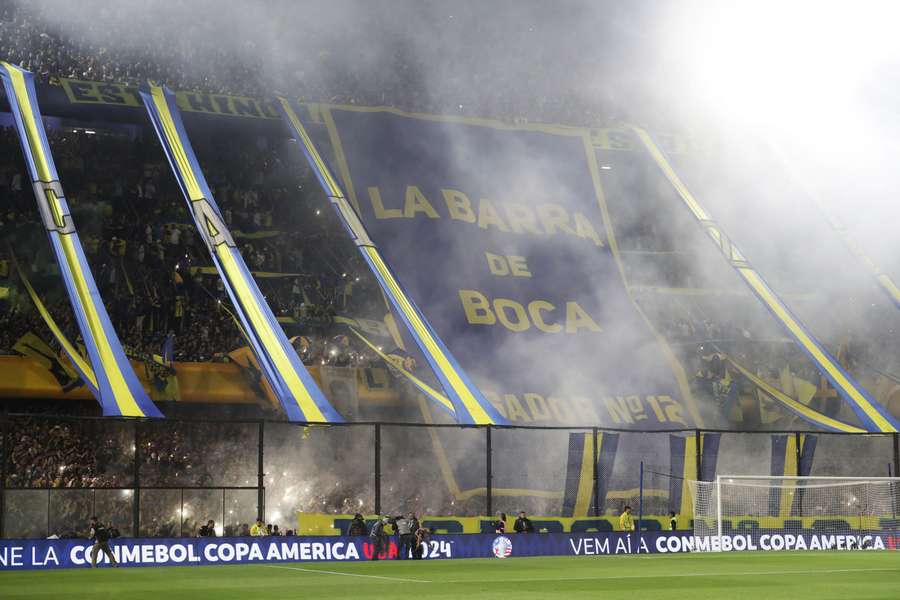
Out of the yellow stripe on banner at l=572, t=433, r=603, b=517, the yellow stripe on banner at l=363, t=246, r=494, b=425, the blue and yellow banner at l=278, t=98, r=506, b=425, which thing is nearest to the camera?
the yellow stripe on banner at l=363, t=246, r=494, b=425

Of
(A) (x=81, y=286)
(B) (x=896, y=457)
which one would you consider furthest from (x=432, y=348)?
(B) (x=896, y=457)

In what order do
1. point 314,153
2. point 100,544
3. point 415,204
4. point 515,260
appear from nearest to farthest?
point 100,544
point 314,153
point 415,204
point 515,260

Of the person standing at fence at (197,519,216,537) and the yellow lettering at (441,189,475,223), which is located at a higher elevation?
the yellow lettering at (441,189,475,223)

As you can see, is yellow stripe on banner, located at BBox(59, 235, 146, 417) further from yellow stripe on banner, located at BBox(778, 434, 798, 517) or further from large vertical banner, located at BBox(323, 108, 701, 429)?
yellow stripe on banner, located at BBox(778, 434, 798, 517)

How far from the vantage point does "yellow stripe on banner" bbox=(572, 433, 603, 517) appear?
2667 cm

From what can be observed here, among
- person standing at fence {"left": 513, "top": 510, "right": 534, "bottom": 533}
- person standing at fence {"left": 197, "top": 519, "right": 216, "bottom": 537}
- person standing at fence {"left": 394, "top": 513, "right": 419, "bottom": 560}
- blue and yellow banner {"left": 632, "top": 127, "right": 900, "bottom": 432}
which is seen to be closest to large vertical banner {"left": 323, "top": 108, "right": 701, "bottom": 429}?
blue and yellow banner {"left": 632, "top": 127, "right": 900, "bottom": 432}

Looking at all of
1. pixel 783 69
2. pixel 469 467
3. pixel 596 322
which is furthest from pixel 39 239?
pixel 783 69

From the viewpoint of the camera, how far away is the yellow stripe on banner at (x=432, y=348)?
24.3 m

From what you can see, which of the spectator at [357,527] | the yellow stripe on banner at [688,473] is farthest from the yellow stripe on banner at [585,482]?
the spectator at [357,527]

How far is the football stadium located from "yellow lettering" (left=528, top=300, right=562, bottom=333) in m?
0.11

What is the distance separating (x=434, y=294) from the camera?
29.6 metres

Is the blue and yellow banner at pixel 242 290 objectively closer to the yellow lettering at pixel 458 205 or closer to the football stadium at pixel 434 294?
the football stadium at pixel 434 294

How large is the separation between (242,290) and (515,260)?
8672 mm

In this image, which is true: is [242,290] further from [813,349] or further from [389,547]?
[813,349]
